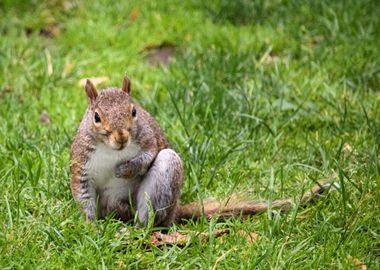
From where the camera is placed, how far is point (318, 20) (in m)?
6.55

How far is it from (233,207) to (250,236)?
0.32 m

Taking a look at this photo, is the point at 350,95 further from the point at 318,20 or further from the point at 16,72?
the point at 16,72

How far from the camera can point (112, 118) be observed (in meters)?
3.60

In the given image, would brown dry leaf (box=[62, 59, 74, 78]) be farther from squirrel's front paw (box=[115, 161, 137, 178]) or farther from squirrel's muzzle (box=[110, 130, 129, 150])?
squirrel's muzzle (box=[110, 130, 129, 150])

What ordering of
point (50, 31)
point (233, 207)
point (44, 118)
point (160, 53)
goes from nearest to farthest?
1. point (233, 207)
2. point (44, 118)
3. point (160, 53)
4. point (50, 31)

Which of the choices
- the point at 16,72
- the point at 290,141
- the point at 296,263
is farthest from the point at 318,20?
the point at 296,263

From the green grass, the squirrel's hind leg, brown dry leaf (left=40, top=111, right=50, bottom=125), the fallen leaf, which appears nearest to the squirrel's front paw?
the squirrel's hind leg

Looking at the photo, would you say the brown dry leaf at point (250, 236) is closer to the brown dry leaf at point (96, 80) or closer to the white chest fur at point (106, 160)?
the white chest fur at point (106, 160)

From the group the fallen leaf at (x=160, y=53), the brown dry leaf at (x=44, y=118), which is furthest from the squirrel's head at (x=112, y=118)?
the fallen leaf at (x=160, y=53)

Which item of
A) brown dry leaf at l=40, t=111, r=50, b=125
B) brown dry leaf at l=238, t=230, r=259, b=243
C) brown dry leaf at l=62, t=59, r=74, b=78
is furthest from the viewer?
brown dry leaf at l=62, t=59, r=74, b=78

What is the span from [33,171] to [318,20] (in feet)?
10.5

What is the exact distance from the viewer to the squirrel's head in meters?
3.56

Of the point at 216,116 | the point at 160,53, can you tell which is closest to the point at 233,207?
the point at 216,116

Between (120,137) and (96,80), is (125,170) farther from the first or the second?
(96,80)
